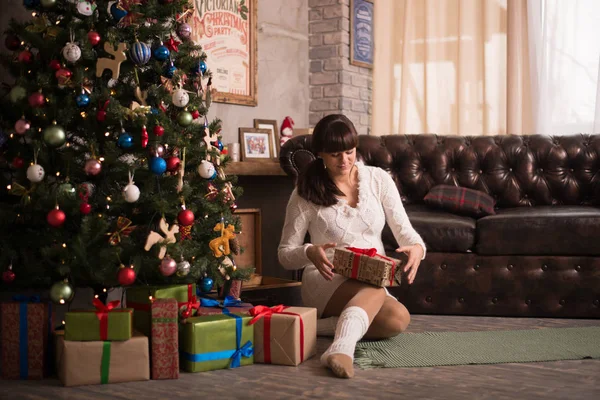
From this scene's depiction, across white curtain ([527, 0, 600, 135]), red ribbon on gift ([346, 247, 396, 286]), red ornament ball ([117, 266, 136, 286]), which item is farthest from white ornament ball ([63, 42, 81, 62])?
white curtain ([527, 0, 600, 135])

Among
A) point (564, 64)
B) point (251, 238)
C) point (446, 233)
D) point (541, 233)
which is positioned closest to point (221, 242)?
point (446, 233)

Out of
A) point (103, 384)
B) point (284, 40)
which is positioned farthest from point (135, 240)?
point (284, 40)

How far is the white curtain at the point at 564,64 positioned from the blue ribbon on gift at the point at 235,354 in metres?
3.02

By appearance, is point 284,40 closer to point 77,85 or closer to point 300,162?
point 300,162

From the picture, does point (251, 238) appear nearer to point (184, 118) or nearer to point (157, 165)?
point (184, 118)

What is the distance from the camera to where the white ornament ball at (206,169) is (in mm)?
2545

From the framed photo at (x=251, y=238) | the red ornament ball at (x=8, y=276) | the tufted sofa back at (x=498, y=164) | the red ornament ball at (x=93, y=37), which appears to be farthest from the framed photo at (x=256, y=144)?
the red ornament ball at (x=8, y=276)

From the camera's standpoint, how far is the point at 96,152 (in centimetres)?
241

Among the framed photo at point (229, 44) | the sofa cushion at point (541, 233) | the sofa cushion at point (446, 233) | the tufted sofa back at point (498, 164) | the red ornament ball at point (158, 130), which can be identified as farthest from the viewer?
the framed photo at point (229, 44)

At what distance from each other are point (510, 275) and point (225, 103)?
2.11 meters

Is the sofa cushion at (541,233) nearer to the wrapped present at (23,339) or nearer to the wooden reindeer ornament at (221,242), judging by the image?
the wooden reindeer ornament at (221,242)

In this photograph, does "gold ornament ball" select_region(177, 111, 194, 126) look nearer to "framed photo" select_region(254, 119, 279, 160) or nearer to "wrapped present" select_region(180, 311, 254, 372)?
"wrapped present" select_region(180, 311, 254, 372)

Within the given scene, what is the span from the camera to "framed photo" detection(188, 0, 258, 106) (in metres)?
4.34

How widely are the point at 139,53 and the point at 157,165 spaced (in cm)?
39
